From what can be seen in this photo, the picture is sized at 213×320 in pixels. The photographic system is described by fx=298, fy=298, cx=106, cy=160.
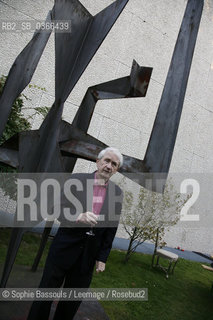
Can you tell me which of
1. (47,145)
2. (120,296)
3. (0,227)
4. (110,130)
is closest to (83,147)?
(47,145)

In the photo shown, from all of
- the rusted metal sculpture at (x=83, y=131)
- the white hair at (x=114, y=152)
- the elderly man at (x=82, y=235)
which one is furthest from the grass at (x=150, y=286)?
the white hair at (x=114, y=152)

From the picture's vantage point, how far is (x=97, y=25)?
2.30 meters

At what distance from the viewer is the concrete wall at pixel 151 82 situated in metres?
7.21

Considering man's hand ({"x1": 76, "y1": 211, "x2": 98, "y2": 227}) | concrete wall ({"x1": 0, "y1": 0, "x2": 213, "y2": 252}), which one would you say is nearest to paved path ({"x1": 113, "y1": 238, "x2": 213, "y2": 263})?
concrete wall ({"x1": 0, "y1": 0, "x2": 213, "y2": 252})

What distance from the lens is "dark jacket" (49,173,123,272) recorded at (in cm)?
191

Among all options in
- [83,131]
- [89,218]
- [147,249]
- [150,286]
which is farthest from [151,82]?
[89,218]

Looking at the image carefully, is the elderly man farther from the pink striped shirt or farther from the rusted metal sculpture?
the rusted metal sculpture

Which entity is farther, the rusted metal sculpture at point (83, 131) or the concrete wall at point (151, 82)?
the concrete wall at point (151, 82)

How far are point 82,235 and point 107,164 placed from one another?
484 mm

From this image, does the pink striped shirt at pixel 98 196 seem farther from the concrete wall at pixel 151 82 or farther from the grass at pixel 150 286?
→ the concrete wall at pixel 151 82

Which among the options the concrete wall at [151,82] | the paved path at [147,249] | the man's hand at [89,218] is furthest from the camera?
the paved path at [147,249]

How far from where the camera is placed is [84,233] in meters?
1.92

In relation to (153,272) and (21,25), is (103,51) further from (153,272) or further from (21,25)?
(153,272)

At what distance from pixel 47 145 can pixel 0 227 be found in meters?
4.46
